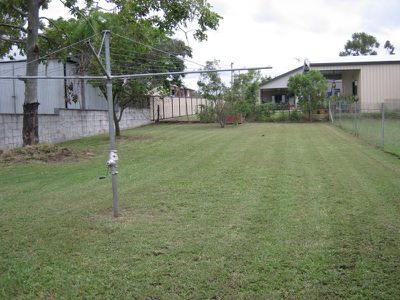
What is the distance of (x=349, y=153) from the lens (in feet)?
41.2

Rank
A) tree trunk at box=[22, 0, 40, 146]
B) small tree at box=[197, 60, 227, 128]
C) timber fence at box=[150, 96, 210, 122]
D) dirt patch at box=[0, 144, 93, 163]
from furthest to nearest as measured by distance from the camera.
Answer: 1. timber fence at box=[150, 96, 210, 122]
2. small tree at box=[197, 60, 227, 128]
3. tree trunk at box=[22, 0, 40, 146]
4. dirt patch at box=[0, 144, 93, 163]

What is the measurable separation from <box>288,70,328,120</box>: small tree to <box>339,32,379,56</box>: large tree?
2309 inches

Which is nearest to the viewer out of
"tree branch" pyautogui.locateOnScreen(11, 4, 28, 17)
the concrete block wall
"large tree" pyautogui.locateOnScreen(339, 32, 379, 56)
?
"tree branch" pyautogui.locateOnScreen(11, 4, 28, 17)

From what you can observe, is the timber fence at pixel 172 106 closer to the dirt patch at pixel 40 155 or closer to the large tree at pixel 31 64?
the large tree at pixel 31 64

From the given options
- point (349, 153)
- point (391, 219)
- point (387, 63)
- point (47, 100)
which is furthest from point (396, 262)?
point (387, 63)

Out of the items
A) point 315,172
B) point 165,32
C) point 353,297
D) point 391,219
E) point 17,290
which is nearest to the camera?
point 353,297

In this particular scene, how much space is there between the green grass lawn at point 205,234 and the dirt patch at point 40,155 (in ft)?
6.50

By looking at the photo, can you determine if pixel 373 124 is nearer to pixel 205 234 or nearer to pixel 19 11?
pixel 19 11

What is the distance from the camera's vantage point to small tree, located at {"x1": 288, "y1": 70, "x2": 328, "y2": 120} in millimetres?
28828

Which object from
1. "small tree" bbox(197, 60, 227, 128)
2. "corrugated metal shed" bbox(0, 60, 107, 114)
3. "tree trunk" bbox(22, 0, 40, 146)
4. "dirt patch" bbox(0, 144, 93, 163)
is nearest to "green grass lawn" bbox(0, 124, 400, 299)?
"dirt patch" bbox(0, 144, 93, 163)

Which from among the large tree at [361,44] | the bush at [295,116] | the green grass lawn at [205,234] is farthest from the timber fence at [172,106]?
the large tree at [361,44]

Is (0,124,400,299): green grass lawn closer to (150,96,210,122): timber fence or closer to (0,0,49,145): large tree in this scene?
(0,0,49,145): large tree

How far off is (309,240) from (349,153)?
26.5 ft

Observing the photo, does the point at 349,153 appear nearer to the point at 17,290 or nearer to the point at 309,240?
the point at 309,240
